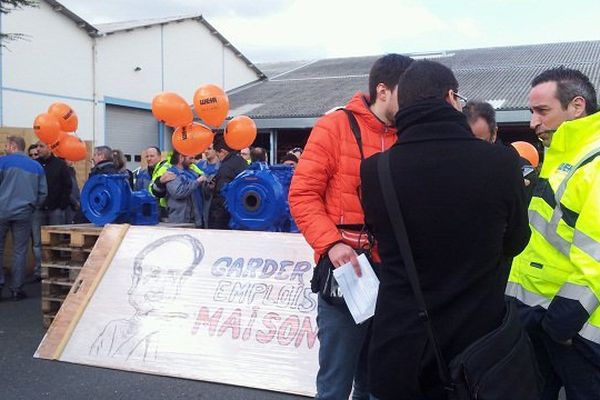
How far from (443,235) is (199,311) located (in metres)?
3.08

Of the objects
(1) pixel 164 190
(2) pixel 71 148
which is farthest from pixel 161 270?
(2) pixel 71 148

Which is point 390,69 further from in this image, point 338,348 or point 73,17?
point 73,17

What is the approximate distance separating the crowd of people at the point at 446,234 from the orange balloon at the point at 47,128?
652 centimetres

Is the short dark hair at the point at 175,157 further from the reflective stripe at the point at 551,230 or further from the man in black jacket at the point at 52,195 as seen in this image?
the reflective stripe at the point at 551,230

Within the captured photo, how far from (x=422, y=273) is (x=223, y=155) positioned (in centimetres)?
595

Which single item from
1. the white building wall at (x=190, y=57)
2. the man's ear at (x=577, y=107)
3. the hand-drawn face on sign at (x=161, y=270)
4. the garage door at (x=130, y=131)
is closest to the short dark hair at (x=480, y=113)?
the man's ear at (x=577, y=107)

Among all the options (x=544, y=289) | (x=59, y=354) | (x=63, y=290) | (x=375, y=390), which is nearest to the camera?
(x=375, y=390)

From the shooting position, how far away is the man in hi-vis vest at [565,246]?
2264 millimetres

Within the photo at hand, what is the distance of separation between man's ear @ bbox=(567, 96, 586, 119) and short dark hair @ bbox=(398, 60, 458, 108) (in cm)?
81

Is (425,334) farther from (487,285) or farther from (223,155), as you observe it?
(223,155)

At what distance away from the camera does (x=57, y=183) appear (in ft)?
27.1

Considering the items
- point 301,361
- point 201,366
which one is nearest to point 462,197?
point 301,361

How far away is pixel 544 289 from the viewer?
2.57 meters

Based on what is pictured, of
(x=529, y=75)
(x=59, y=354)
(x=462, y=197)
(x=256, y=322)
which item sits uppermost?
(x=529, y=75)
